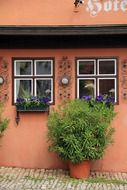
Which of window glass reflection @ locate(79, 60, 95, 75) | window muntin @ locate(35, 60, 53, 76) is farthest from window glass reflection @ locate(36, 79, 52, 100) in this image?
window glass reflection @ locate(79, 60, 95, 75)

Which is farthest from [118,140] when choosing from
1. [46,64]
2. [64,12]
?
[64,12]

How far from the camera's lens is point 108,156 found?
12.2 m

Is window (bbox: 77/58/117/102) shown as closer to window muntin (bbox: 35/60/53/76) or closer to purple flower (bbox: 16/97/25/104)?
window muntin (bbox: 35/60/53/76)

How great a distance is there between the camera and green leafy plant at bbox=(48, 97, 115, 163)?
11102 millimetres

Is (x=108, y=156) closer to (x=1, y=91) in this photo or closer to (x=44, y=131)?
(x=44, y=131)

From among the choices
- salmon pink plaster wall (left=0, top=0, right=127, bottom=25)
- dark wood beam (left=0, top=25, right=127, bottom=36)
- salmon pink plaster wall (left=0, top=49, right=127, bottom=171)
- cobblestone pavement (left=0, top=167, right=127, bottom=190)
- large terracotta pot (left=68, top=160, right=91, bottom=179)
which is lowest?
cobblestone pavement (left=0, top=167, right=127, bottom=190)

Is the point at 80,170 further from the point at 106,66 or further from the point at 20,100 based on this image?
the point at 106,66

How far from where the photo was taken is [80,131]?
11156 mm

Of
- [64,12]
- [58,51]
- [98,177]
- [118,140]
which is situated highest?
[64,12]

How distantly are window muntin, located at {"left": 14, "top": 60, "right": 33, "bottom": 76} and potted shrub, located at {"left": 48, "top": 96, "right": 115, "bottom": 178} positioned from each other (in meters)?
1.32

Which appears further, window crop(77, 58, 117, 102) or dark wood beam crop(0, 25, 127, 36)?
window crop(77, 58, 117, 102)

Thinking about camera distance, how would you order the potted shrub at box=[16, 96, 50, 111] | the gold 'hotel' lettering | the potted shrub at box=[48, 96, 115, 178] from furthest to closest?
the gold 'hotel' lettering, the potted shrub at box=[16, 96, 50, 111], the potted shrub at box=[48, 96, 115, 178]

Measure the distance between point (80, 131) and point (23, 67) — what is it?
226cm

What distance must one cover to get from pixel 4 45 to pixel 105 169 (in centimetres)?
362
